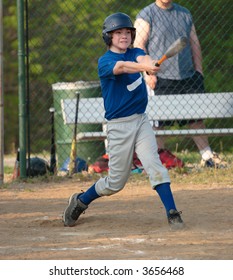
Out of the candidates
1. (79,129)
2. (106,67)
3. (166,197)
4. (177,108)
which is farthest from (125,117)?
(79,129)

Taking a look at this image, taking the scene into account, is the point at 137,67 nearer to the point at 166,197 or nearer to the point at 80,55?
the point at 166,197

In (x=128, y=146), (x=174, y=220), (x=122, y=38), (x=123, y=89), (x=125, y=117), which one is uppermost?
(x=122, y=38)

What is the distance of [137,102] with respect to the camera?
24.4ft

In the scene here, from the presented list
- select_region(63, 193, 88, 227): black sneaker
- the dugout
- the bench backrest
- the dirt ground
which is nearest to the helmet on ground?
select_region(63, 193, 88, 227): black sneaker

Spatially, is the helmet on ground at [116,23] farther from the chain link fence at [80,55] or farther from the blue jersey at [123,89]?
the chain link fence at [80,55]

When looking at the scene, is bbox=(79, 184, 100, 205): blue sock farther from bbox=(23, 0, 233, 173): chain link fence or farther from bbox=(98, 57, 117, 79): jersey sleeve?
bbox=(23, 0, 233, 173): chain link fence

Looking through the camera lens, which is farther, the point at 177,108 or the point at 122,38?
the point at 177,108

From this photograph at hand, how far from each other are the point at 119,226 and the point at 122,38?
4.89 feet

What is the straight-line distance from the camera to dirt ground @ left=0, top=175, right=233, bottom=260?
20.9ft

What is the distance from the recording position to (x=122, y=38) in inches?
289

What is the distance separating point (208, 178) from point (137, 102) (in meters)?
3.14

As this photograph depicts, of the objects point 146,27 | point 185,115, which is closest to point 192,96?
point 185,115

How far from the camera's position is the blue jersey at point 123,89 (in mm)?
7387

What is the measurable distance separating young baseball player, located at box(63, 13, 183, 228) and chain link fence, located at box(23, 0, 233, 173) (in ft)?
14.8
